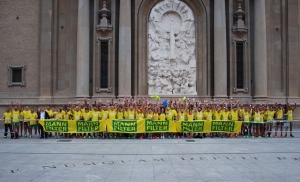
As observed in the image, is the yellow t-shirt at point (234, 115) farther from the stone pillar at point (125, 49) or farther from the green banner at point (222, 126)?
the stone pillar at point (125, 49)

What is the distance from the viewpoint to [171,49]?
26.6 metres

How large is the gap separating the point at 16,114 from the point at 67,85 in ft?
22.2

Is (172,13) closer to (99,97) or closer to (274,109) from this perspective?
(99,97)

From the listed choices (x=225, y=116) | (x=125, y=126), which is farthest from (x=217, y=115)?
(x=125, y=126)

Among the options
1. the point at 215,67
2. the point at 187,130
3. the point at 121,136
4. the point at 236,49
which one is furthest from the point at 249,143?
the point at 236,49

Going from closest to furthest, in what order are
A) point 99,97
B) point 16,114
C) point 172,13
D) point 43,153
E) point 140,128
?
point 43,153 → point 140,128 → point 16,114 → point 99,97 → point 172,13

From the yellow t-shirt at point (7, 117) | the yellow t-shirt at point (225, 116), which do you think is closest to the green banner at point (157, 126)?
the yellow t-shirt at point (225, 116)

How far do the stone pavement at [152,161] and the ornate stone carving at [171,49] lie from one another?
9.80m

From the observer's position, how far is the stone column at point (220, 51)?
2523cm

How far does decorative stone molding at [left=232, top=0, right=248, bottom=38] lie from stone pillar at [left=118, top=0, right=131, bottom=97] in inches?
321

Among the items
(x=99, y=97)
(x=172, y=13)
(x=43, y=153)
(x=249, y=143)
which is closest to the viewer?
(x=43, y=153)

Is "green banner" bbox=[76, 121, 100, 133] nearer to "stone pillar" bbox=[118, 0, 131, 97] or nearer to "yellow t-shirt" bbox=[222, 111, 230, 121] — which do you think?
"stone pillar" bbox=[118, 0, 131, 97]

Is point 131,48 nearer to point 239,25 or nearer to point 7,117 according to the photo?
point 239,25

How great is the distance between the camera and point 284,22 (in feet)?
90.2
